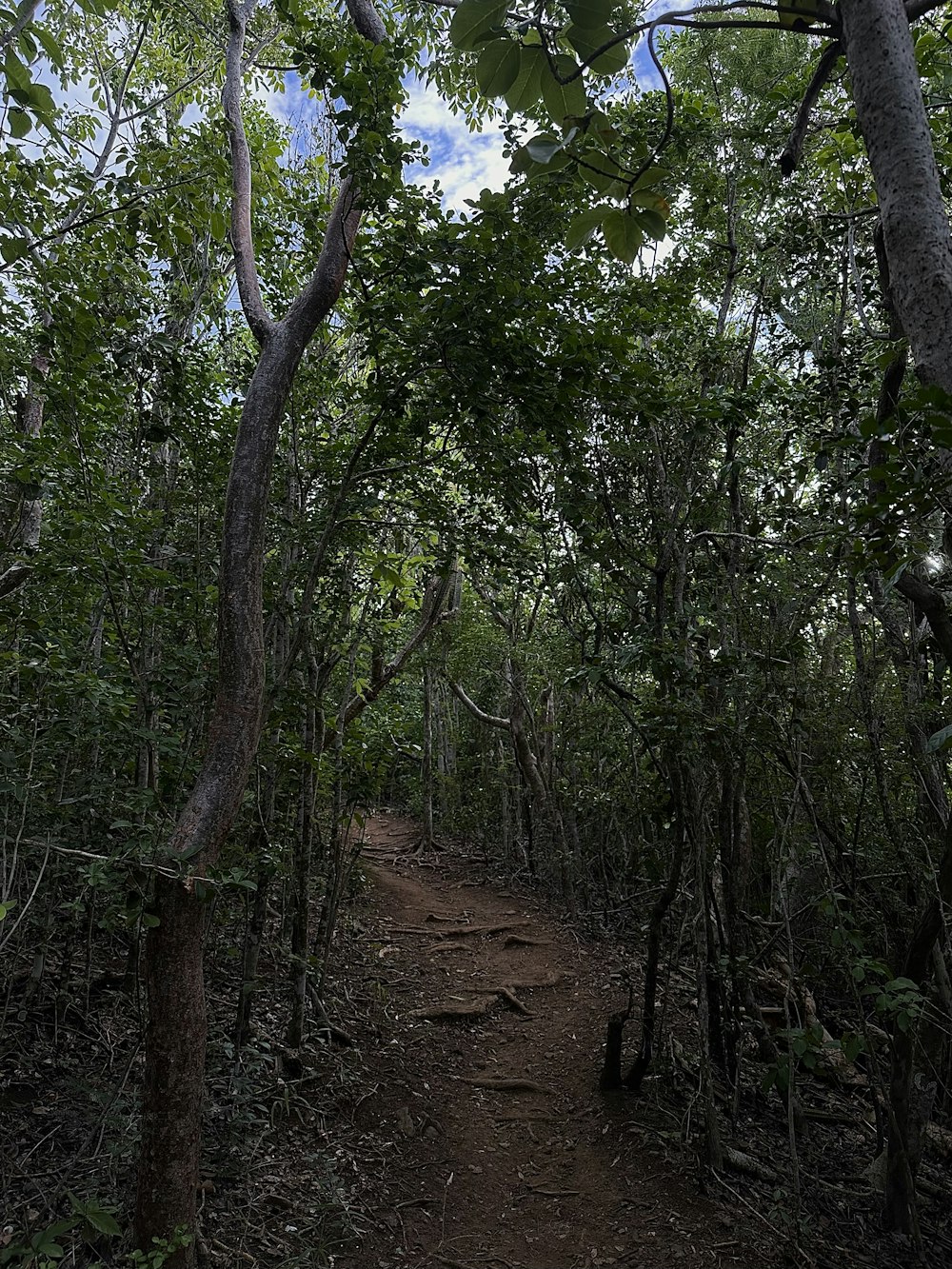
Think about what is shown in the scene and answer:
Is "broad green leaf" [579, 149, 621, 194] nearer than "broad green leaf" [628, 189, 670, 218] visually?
Yes

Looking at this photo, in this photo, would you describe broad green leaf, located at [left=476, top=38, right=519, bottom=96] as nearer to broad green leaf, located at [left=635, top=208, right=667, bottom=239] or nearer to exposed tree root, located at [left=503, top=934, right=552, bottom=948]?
broad green leaf, located at [left=635, top=208, right=667, bottom=239]

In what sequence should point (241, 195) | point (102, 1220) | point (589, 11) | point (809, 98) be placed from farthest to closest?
point (241, 195) → point (102, 1220) → point (809, 98) → point (589, 11)

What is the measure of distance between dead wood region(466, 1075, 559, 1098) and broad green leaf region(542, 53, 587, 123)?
600 cm

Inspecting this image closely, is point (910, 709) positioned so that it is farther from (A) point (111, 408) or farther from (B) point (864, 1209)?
(A) point (111, 408)

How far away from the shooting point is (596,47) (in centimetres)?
105

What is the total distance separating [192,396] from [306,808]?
107 inches

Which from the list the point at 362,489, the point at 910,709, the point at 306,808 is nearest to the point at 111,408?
the point at 362,489

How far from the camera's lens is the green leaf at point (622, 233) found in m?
1.17

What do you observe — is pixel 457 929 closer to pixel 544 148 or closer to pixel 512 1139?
pixel 512 1139

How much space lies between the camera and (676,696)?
4.23m

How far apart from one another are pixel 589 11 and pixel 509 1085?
6244mm

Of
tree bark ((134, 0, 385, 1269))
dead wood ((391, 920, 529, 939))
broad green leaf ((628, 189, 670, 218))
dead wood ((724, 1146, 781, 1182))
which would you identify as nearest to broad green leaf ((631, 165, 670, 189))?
broad green leaf ((628, 189, 670, 218))

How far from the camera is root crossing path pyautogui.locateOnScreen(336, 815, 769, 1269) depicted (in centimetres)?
395

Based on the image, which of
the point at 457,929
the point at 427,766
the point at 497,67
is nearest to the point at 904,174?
the point at 497,67
